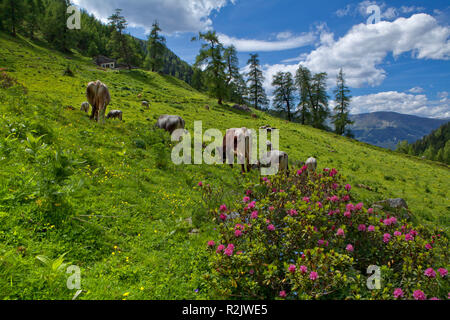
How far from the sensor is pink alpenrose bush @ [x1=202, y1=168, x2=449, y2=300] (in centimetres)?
339

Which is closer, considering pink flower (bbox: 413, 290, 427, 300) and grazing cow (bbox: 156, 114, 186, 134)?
pink flower (bbox: 413, 290, 427, 300)


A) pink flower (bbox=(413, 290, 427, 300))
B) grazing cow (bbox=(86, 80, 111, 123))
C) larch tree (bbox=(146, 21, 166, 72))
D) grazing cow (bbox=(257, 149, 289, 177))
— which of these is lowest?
pink flower (bbox=(413, 290, 427, 300))

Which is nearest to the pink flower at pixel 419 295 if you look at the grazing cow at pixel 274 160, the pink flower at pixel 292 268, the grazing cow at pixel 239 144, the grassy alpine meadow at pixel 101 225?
the grassy alpine meadow at pixel 101 225

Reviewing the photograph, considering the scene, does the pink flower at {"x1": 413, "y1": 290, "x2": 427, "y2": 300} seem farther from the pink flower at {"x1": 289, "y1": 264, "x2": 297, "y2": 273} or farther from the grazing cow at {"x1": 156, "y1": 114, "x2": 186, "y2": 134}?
the grazing cow at {"x1": 156, "y1": 114, "x2": 186, "y2": 134}

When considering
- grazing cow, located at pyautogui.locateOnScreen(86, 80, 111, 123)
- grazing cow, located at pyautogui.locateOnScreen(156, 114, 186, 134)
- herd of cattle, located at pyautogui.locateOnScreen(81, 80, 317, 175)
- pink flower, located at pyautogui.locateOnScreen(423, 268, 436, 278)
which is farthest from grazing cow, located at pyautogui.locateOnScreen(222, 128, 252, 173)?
pink flower, located at pyautogui.locateOnScreen(423, 268, 436, 278)

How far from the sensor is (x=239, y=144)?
12023 millimetres

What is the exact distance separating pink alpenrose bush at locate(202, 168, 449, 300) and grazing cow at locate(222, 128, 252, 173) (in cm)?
639

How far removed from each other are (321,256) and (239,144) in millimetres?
8788

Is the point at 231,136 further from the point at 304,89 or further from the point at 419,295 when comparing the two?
the point at 304,89

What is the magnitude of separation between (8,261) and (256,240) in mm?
3729

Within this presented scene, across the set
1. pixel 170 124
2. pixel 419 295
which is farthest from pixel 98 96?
pixel 419 295
